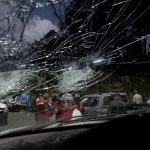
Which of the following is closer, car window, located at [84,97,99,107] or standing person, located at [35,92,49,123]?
car window, located at [84,97,99,107]

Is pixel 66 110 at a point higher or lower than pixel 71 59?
lower

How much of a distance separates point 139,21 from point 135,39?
89mm

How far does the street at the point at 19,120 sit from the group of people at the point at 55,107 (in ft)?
0.09

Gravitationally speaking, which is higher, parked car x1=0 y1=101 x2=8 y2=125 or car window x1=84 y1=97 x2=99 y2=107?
car window x1=84 y1=97 x2=99 y2=107

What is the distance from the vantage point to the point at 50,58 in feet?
6.38

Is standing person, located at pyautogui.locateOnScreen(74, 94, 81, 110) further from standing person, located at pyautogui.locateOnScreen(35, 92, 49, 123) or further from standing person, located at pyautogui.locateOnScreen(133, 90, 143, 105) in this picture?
standing person, located at pyautogui.locateOnScreen(133, 90, 143, 105)

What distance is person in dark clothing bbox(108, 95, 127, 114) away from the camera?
60.2 inches

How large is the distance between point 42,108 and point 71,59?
0.25 meters

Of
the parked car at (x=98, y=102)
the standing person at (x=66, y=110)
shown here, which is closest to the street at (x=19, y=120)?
the standing person at (x=66, y=110)

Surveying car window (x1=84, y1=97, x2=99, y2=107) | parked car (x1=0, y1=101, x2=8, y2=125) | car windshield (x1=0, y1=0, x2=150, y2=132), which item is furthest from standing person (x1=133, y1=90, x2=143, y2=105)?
parked car (x1=0, y1=101, x2=8, y2=125)

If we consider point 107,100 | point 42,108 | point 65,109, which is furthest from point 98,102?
point 42,108

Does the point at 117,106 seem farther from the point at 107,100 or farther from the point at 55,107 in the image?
the point at 55,107

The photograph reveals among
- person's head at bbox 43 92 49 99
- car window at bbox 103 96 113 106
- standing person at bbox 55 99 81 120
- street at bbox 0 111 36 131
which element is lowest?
street at bbox 0 111 36 131

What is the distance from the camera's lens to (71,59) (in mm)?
1943
